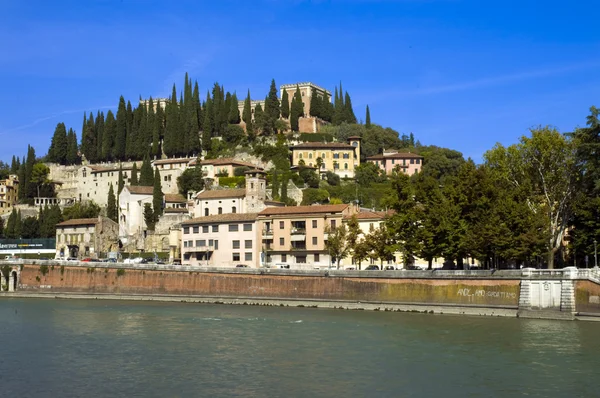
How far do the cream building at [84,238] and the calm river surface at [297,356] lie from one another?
4068cm

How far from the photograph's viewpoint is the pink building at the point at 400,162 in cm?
11700

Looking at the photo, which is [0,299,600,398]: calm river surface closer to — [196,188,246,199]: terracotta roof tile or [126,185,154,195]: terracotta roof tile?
[196,188,246,199]: terracotta roof tile

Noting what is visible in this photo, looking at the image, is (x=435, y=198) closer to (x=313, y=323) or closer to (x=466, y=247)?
(x=466, y=247)

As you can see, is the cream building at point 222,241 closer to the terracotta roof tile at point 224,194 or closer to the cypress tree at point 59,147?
the terracotta roof tile at point 224,194

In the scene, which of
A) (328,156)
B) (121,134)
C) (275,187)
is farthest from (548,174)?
(121,134)

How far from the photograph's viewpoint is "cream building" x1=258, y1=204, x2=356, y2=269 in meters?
69.5

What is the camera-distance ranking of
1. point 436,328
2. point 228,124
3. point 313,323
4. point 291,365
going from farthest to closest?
1. point 228,124
2. point 313,323
3. point 436,328
4. point 291,365

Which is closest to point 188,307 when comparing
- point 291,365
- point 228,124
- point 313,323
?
point 313,323

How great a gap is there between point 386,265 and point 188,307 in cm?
1962

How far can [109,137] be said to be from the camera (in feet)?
421

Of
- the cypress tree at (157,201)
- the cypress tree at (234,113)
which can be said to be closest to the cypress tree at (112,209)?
the cypress tree at (157,201)

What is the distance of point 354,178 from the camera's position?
112 m

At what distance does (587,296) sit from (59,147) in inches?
4277

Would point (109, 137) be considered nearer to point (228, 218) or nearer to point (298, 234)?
point (228, 218)
